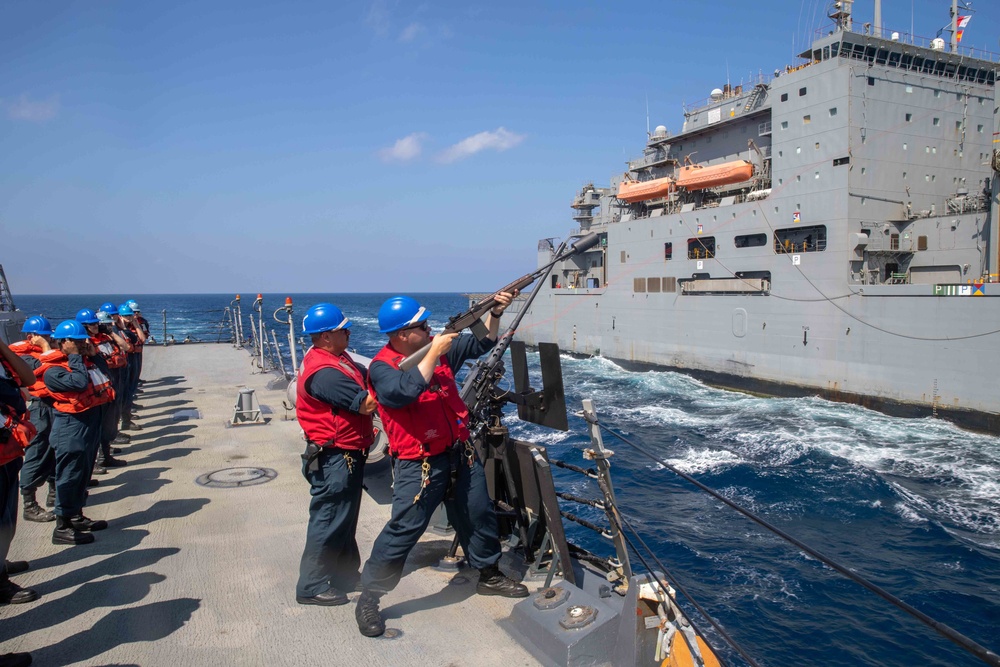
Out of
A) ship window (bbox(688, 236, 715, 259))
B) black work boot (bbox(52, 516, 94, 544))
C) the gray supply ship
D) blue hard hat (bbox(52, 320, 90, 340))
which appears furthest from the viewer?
ship window (bbox(688, 236, 715, 259))

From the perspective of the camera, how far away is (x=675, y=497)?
1191 cm

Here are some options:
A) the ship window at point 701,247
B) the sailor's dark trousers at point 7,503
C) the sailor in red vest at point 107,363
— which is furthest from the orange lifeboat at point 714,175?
the sailor's dark trousers at point 7,503

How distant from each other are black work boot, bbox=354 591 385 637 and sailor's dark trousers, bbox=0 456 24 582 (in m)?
2.04

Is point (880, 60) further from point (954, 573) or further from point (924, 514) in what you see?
point (954, 573)

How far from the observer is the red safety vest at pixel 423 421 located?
3.45 m

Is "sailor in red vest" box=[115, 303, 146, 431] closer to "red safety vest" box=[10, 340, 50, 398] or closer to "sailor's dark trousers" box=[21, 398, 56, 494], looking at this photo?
"red safety vest" box=[10, 340, 50, 398]

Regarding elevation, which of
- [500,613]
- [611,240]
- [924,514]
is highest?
[611,240]

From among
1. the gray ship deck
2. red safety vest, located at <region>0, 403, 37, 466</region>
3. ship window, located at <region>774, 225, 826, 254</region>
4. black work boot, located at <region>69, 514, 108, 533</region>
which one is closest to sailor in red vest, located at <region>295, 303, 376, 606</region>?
the gray ship deck

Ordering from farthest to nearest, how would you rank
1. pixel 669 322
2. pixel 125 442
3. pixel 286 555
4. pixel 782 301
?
pixel 669 322 → pixel 782 301 → pixel 125 442 → pixel 286 555

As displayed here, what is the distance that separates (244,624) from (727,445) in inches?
562

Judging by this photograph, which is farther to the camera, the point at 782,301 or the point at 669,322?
the point at 669,322

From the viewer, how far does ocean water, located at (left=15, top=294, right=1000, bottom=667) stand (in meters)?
7.24

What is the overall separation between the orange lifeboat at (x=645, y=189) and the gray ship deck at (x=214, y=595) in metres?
24.2

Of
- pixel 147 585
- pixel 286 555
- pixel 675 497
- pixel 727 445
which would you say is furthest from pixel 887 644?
pixel 727 445
